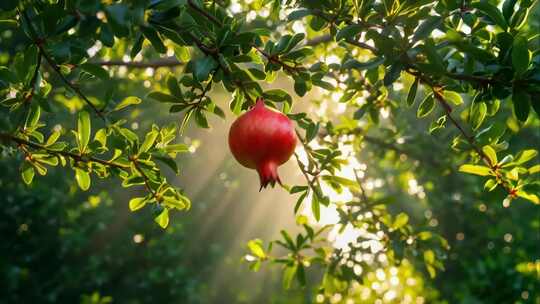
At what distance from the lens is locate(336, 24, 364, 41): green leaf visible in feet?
4.29

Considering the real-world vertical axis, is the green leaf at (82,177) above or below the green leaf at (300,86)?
below

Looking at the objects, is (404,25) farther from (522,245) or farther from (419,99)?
(522,245)

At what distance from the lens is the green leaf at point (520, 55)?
114cm

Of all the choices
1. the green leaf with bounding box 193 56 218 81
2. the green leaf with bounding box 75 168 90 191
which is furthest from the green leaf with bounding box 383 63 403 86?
the green leaf with bounding box 75 168 90 191

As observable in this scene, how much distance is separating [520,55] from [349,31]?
0.43 metres

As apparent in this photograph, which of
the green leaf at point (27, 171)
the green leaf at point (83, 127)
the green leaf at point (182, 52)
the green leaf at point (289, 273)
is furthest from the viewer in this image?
the green leaf at point (289, 273)

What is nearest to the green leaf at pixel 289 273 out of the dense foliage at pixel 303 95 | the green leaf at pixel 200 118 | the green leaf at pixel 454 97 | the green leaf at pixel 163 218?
the dense foliage at pixel 303 95

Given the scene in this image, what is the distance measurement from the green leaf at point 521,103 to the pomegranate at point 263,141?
1.92ft

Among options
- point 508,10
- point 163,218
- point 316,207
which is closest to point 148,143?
point 163,218

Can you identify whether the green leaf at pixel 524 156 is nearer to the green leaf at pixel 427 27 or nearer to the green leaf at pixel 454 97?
the green leaf at pixel 454 97

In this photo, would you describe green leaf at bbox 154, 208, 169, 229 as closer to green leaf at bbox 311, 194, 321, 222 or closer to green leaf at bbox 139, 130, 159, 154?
green leaf at bbox 139, 130, 159, 154

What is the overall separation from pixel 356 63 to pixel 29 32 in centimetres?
88

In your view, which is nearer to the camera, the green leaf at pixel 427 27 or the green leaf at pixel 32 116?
the green leaf at pixel 427 27

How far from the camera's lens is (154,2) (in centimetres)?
113
